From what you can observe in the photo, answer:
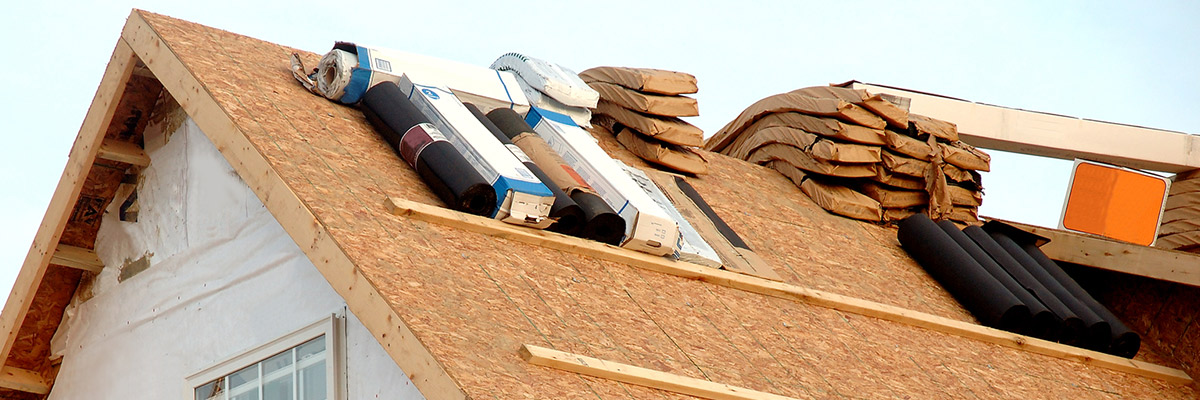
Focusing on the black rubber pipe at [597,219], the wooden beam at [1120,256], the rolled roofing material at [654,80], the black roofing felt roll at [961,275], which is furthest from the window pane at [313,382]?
the wooden beam at [1120,256]

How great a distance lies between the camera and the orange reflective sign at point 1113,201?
10734 millimetres

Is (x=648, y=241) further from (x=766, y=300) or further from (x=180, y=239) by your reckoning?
(x=180, y=239)

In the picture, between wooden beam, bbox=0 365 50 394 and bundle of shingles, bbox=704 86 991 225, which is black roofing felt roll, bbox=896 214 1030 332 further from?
wooden beam, bbox=0 365 50 394

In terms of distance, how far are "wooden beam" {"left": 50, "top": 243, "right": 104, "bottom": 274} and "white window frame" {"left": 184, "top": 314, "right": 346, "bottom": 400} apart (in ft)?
5.55

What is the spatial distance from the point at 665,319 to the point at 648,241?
0.75 meters

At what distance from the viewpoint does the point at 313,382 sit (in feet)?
19.7

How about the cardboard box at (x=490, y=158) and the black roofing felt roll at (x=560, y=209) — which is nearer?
the cardboard box at (x=490, y=158)

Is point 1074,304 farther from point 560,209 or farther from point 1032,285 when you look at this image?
point 560,209

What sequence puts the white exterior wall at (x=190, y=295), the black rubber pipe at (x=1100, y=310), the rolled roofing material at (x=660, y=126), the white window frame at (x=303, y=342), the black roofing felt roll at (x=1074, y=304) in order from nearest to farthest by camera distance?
the white window frame at (x=303, y=342) < the white exterior wall at (x=190, y=295) < the black roofing felt roll at (x=1074, y=304) < the black rubber pipe at (x=1100, y=310) < the rolled roofing material at (x=660, y=126)

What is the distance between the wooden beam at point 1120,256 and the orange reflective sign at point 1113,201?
0.91 meters

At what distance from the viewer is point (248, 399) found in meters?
6.43

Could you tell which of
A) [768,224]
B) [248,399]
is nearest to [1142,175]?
[768,224]

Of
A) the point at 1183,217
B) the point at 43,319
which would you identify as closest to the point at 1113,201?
the point at 1183,217

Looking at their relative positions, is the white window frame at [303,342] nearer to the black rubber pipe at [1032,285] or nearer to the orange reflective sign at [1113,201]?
the black rubber pipe at [1032,285]
